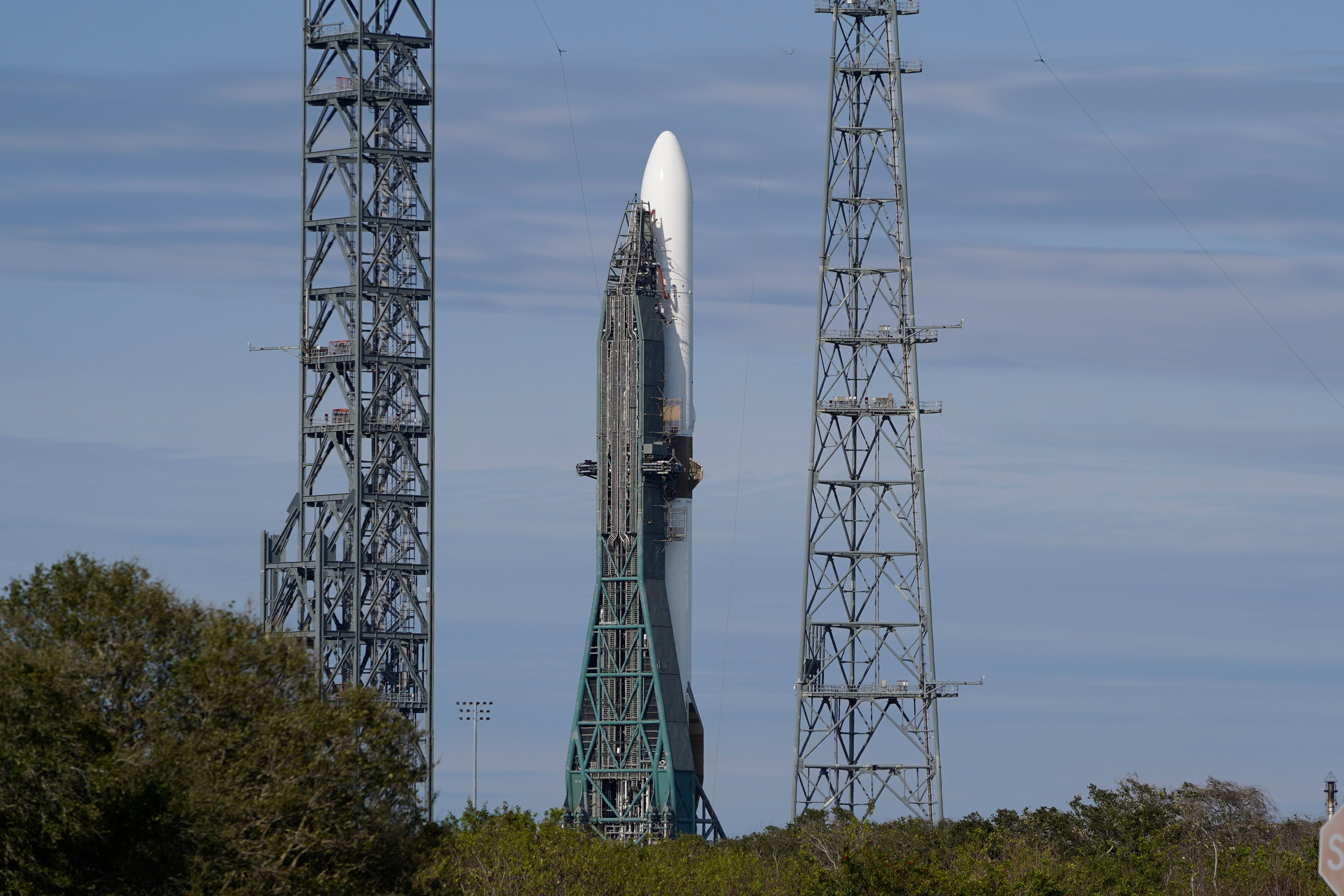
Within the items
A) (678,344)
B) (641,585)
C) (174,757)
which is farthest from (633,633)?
(174,757)

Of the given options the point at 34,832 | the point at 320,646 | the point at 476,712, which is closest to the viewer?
the point at 34,832

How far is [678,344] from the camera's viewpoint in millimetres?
113750

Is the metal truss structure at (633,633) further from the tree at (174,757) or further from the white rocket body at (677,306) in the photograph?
the tree at (174,757)

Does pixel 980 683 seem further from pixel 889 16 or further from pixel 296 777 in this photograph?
pixel 296 777

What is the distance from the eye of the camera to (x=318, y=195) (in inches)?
4341

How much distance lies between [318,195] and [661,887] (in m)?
44.8

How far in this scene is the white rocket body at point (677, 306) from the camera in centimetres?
11231

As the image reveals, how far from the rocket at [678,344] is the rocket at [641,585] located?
92 mm

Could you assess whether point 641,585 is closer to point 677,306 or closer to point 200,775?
point 677,306

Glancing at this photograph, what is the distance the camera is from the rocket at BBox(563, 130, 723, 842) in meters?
110

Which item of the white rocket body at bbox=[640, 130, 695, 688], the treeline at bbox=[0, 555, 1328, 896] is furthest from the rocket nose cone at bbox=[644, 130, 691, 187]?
the treeline at bbox=[0, 555, 1328, 896]

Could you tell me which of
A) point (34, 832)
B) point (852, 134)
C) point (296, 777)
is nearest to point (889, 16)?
point (852, 134)

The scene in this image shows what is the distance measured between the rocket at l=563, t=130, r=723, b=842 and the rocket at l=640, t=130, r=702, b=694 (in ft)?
0.30

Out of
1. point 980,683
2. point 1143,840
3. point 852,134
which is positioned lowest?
point 1143,840
